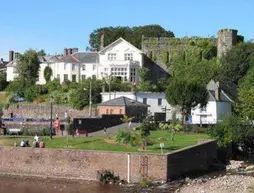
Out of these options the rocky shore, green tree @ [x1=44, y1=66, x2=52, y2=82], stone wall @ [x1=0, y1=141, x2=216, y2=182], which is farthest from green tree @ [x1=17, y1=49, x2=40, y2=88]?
the rocky shore

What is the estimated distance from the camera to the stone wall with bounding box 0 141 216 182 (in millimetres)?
39031

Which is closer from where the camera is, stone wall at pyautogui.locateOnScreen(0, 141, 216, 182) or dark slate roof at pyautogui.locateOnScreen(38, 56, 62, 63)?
stone wall at pyautogui.locateOnScreen(0, 141, 216, 182)

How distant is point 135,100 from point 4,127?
18.0m

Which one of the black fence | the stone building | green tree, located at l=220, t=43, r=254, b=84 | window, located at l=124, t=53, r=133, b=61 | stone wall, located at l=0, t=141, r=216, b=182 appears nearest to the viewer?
stone wall, located at l=0, t=141, r=216, b=182

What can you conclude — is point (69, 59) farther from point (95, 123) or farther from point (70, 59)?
point (95, 123)

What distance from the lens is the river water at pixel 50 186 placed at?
123 ft

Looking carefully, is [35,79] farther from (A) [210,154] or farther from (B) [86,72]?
(A) [210,154]

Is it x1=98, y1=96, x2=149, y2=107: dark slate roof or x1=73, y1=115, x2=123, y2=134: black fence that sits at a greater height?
x1=98, y1=96, x2=149, y2=107: dark slate roof

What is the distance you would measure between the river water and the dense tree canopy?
67868 millimetres

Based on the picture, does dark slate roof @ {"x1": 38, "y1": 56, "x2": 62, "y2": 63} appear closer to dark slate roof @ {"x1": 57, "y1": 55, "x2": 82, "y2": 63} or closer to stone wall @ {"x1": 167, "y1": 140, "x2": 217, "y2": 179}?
dark slate roof @ {"x1": 57, "y1": 55, "x2": 82, "y2": 63}

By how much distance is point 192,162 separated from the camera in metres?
43.6

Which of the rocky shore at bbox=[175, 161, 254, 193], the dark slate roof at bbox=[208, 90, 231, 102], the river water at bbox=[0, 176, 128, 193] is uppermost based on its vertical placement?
the dark slate roof at bbox=[208, 90, 231, 102]

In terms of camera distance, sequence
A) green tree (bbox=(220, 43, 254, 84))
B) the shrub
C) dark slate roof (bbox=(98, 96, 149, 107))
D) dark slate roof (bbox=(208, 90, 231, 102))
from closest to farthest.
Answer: the shrub
dark slate roof (bbox=(98, 96, 149, 107))
dark slate roof (bbox=(208, 90, 231, 102))
green tree (bbox=(220, 43, 254, 84))

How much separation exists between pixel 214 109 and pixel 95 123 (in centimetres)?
1898
